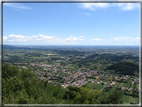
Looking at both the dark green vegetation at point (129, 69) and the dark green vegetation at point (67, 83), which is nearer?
the dark green vegetation at point (67, 83)

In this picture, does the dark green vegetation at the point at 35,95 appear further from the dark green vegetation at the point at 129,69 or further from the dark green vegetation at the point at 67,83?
the dark green vegetation at the point at 129,69

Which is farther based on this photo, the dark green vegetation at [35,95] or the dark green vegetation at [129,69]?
the dark green vegetation at [129,69]

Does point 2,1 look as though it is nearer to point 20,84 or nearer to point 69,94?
point 20,84

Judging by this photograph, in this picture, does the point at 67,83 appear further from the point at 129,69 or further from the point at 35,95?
the point at 35,95

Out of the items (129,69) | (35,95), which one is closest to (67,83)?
(129,69)

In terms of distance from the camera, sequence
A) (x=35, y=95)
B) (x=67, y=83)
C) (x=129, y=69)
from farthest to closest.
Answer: (x=67, y=83) → (x=129, y=69) → (x=35, y=95)

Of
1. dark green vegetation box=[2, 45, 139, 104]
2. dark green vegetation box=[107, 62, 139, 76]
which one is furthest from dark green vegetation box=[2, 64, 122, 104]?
dark green vegetation box=[107, 62, 139, 76]

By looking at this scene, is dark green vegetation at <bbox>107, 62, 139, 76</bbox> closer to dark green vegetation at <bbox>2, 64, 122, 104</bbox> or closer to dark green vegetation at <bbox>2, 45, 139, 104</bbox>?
dark green vegetation at <bbox>2, 45, 139, 104</bbox>

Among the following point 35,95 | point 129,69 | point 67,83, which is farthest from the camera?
point 67,83

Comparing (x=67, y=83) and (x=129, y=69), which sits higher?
(x=129, y=69)

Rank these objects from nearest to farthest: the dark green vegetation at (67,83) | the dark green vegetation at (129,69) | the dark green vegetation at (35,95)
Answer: the dark green vegetation at (35,95) → the dark green vegetation at (67,83) → the dark green vegetation at (129,69)

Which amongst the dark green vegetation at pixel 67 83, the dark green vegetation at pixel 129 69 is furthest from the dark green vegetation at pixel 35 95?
the dark green vegetation at pixel 129 69

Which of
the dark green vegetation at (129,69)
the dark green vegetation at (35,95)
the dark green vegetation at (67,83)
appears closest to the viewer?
the dark green vegetation at (35,95)
